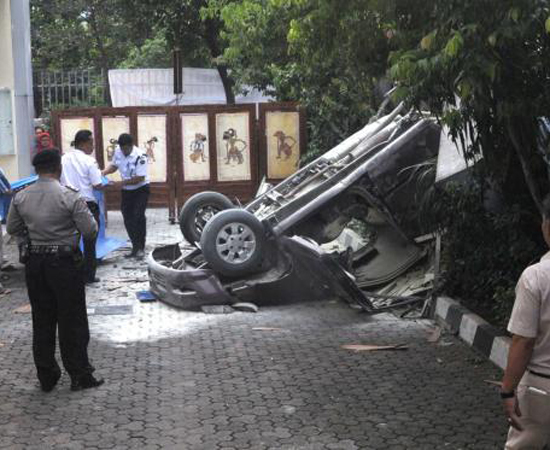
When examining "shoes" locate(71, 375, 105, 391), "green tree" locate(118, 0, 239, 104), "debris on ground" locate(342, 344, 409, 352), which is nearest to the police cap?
"shoes" locate(71, 375, 105, 391)

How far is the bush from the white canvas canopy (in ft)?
51.4

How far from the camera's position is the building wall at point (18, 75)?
15758mm

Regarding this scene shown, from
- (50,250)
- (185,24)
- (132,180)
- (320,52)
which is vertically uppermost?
(185,24)

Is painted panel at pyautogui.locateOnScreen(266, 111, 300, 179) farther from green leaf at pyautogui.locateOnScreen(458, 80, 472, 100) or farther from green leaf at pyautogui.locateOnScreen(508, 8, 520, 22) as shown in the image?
green leaf at pyautogui.locateOnScreen(508, 8, 520, 22)

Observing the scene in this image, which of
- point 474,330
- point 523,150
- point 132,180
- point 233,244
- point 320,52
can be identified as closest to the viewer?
point 523,150

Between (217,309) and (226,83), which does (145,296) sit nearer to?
(217,309)

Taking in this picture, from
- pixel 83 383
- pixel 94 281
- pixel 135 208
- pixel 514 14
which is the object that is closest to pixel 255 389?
pixel 83 383

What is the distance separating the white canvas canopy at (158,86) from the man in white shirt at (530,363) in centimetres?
2054

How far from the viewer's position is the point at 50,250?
6.57 meters

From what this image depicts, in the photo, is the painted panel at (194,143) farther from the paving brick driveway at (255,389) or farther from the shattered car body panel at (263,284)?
the paving brick driveway at (255,389)

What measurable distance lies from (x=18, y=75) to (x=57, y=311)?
10046 millimetres

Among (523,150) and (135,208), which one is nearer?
(523,150)

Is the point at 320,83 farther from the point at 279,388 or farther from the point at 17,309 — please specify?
the point at 279,388

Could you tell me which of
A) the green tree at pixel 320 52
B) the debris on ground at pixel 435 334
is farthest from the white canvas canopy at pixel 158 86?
the debris on ground at pixel 435 334
